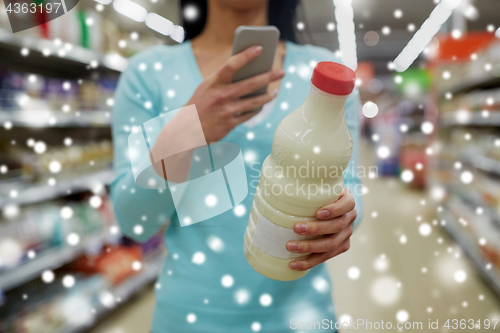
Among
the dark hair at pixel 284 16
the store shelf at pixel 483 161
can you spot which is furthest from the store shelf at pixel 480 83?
the dark hair at pixel 284 16

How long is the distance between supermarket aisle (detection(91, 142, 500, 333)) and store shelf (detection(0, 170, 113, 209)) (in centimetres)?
92

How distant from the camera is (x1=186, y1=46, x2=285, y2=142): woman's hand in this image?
1.71 ft

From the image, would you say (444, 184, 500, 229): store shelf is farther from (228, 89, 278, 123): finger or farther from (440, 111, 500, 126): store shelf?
(228, 89, 278, 123): finger

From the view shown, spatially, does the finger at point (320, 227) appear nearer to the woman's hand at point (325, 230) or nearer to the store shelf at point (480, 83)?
the woman's hand at point (325, 230)

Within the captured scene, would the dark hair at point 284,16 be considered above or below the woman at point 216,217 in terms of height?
above

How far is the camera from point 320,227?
47 cm

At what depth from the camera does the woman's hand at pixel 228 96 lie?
1.71 ft

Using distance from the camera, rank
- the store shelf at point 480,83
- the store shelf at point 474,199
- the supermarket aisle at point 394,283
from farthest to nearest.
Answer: the store shelf at point 480,83 → the store shelf at point 474,199 → the supermarket aisle at point 394,283

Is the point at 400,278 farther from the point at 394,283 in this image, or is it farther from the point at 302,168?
the point at 302,168

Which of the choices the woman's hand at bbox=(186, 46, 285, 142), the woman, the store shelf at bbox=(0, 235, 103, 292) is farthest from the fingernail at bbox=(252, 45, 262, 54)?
the store shelf at bbox=(0, 235, 103, 292)

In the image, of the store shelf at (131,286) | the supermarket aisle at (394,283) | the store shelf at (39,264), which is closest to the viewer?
the supermarket aisle at (394,283)

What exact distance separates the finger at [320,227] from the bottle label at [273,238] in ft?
0.06

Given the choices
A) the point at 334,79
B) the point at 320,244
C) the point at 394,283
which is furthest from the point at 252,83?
the point at 394,283

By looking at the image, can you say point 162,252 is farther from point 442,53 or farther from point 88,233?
point 442,53
